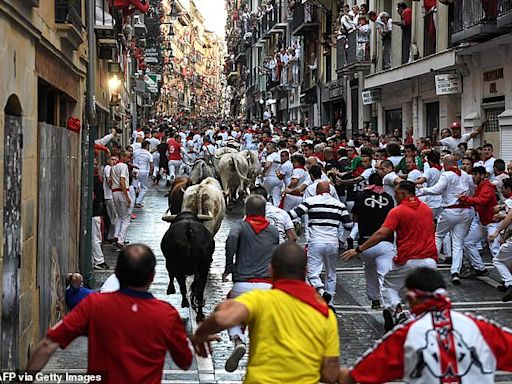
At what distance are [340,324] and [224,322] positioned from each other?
21.9 ft

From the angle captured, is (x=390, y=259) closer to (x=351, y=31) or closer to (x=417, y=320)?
(x=417, y=320)

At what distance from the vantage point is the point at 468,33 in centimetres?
2092

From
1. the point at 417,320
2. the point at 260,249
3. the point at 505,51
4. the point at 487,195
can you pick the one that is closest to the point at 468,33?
the point at 505,51

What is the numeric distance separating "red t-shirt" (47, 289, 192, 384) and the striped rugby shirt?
6.39m

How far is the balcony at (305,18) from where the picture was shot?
45188mm

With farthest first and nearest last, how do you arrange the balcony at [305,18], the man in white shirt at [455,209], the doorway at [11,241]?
the balcony at [305,18]
the man in white shirt at [455,209]
the doorway at [11,241]

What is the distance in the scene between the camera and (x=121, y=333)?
16.5 feet

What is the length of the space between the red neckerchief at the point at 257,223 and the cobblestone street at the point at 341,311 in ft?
4.41

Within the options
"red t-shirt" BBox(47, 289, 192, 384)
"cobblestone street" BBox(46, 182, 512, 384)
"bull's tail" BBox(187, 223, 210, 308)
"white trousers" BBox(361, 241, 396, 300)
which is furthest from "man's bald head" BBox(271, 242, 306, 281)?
"white trousers" BBox(361, 241, 396, 300)

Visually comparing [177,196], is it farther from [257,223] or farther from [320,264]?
[257,223]

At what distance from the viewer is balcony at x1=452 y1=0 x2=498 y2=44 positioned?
66.2 feet

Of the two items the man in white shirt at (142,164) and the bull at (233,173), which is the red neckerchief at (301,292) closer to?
the man in white shirt at (142,164)

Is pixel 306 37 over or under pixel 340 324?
over

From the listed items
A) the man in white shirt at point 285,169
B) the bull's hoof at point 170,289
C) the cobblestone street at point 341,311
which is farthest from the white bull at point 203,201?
the man in white shirt at point 285,169
